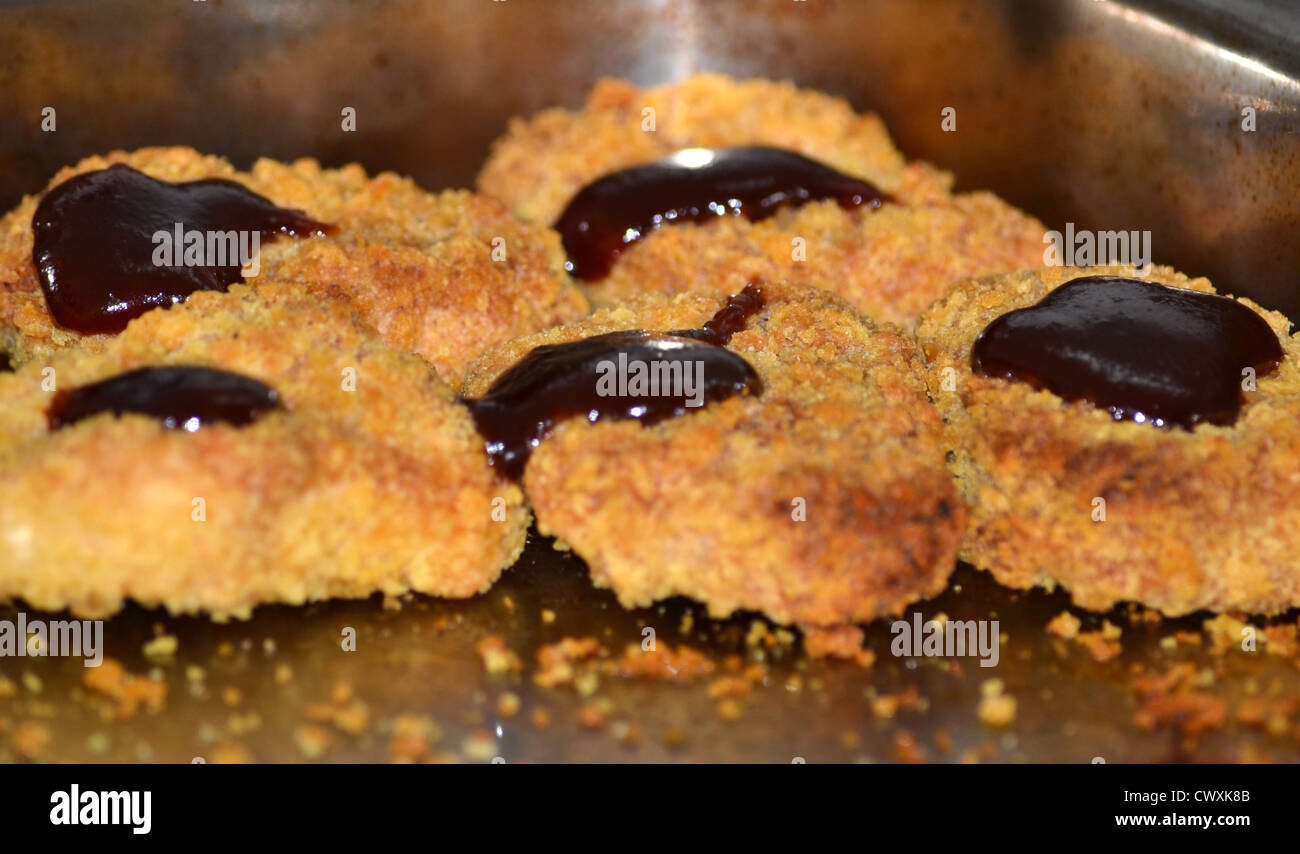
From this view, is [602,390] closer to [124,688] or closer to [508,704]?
[508,704]

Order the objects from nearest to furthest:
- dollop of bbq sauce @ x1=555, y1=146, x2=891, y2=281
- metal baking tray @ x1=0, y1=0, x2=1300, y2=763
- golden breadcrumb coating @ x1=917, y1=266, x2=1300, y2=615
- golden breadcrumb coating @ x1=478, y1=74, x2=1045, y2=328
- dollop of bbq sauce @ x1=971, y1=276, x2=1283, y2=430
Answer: metal baking tray @ x1=0, y1=0, x2=1300, y2=763 < golden breadcrumb coating @ x1=917, y1=266, x2=1300, y2=615 < dollop of bbq sauce @ x1=971, y1=276, x2=1283, y2=430 < golden breadcrumb coating @ x1=478, y1=74, x2=1045, y2=328 < dollop of bbq sauce @ x1=555, y1=146, x2=891, y2=281

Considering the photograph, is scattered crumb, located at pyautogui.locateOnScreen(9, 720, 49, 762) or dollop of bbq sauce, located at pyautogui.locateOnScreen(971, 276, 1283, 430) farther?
dollop of bbq sauce, located at pyautogui.locateOnScreen(971, 276, 1283, 430)

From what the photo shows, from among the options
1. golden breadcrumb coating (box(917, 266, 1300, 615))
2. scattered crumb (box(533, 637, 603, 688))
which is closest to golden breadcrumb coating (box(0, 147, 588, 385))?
scattered crumb (box(533, 637, 603, 688))

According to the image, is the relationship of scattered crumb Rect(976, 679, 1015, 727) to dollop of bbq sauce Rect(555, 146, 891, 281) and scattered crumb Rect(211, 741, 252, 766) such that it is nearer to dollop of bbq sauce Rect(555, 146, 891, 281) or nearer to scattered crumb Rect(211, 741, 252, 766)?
scattered crumb Rect(211, 741, 252, 766)

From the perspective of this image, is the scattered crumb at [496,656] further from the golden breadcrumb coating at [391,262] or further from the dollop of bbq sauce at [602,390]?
the golden breadcrumb coating at [391,262]

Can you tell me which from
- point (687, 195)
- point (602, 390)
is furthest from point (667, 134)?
point (602, 390)
